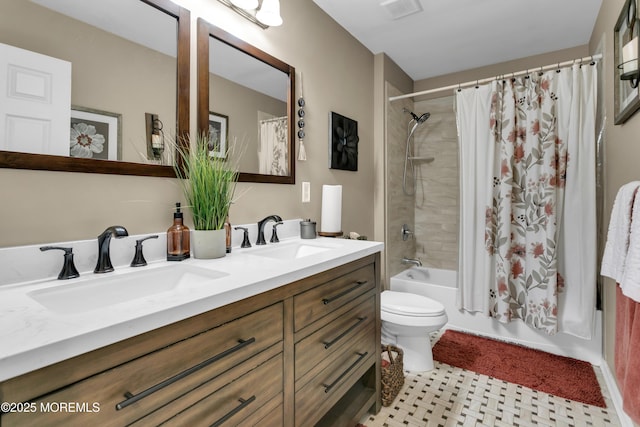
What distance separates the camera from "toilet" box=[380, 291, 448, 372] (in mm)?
1867

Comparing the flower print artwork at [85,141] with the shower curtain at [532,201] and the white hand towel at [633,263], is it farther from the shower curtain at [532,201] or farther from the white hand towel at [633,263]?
the shower curtain at [532,201]

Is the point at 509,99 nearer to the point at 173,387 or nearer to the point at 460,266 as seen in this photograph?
the point at 460,266

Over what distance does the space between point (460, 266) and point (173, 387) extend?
2322 millimetres

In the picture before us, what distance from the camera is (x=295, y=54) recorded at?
188cm

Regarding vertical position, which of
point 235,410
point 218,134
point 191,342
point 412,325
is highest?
point 218,134

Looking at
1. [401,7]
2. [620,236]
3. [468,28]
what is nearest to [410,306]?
[620,236]

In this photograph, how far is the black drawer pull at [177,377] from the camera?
0.60 metres

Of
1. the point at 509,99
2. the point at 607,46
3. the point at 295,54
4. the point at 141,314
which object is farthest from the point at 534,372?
the point at 295,54

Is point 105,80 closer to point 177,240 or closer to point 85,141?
point 85,141

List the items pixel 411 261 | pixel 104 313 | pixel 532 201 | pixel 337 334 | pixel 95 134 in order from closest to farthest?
pixel 104 313, pixel 95 134, pixel 337 334, pixel 532 201, pixel 411 261

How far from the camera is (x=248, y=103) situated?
5.16 ft

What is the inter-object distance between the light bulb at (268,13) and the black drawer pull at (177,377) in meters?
1.50

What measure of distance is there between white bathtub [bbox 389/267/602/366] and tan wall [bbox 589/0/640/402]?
5.0 inches

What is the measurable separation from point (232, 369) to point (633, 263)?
122 cm
